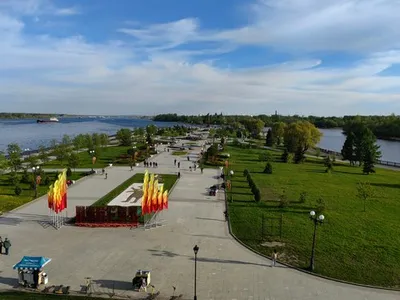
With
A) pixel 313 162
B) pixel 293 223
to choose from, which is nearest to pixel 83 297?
pixel 293 223

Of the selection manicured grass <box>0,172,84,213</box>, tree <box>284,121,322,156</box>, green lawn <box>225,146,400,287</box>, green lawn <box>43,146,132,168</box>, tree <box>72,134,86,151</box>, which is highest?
tree <box>284,121,322,156</box>

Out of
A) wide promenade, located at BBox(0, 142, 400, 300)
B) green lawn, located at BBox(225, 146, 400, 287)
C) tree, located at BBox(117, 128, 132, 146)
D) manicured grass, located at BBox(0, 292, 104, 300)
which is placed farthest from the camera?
tree, located at BBox(117, 128, 132, 146)

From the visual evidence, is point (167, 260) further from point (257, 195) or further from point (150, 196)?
point (257, 195)

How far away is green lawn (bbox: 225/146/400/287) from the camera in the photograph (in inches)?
732

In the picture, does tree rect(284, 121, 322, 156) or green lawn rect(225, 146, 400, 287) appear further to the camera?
tree rect(284, 121, 322, 156)

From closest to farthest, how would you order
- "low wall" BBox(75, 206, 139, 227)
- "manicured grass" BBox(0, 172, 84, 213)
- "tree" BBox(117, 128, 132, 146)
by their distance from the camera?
"low wall" BBox(75, 206, 139, 227), "manicured grass" BBox(0, 172, 84, 213), "tree" BBox(117, 128, 132, 146)

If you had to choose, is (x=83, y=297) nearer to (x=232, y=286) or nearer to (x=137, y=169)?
(x=232, y=286)

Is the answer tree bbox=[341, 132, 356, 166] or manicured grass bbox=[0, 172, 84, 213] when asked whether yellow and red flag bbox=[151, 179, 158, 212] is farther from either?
tree bbox=[341, 132, 356, 166]

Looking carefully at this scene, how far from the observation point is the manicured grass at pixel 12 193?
93.6ft

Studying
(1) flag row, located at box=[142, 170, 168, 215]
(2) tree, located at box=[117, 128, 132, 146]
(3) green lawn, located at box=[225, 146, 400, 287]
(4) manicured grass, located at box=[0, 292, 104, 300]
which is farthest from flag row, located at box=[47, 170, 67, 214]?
(2) tree, located at box=[117, 128, 132, 146]

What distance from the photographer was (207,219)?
86.1ft

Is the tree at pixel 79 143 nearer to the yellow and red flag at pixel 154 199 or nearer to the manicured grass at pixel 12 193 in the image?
the manicured grass at pixel 12 193

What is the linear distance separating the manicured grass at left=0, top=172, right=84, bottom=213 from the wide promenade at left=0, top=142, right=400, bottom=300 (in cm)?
157

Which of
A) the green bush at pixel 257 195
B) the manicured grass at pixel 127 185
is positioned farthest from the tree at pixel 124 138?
the green bush at pixel 257 195
